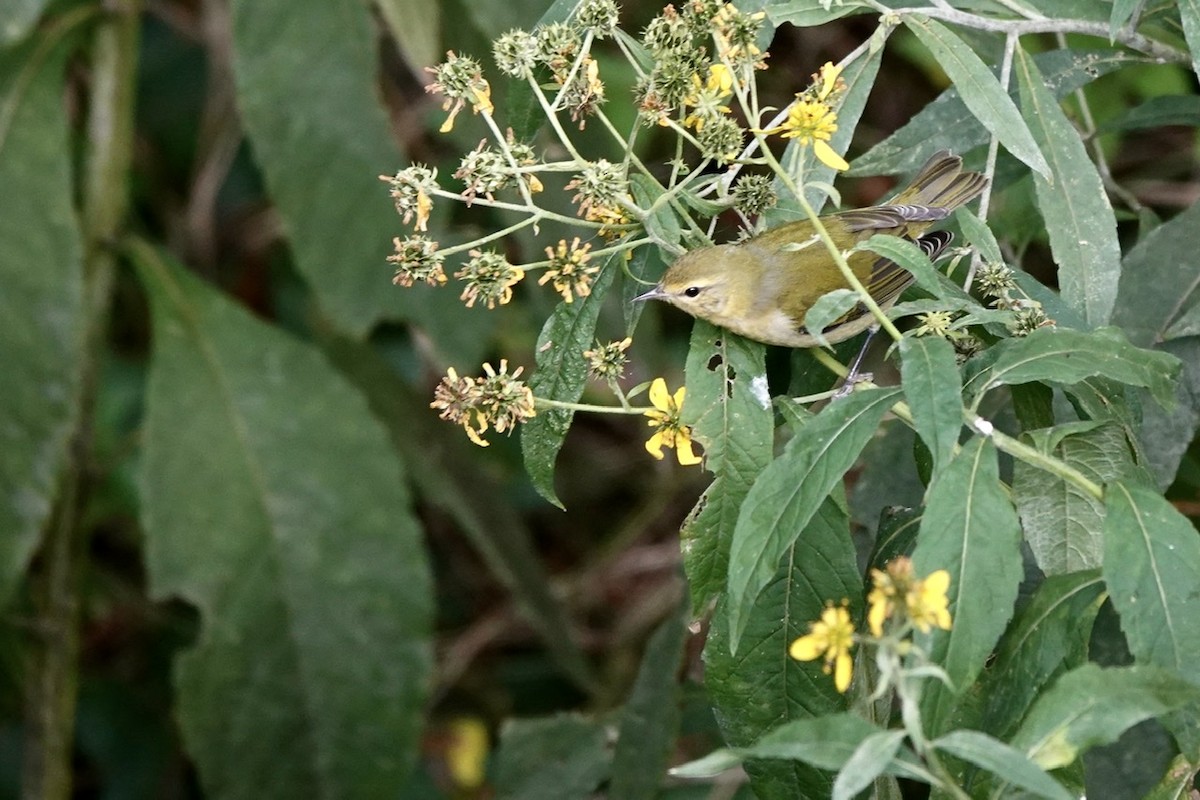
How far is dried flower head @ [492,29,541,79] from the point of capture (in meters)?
1.55

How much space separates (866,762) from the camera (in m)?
1.16

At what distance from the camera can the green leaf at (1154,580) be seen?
1330 mm

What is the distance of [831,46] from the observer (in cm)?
505

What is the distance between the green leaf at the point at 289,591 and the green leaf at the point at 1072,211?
1573mm

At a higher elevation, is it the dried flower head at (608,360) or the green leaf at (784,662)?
the dried flower head at (608,360)

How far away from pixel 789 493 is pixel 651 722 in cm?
91

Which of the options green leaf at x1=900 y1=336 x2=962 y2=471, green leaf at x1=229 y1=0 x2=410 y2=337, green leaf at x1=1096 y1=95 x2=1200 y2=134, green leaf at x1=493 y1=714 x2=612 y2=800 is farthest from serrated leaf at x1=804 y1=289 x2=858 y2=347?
green leaf at x1=229 y1=0 x2=410 y2=337

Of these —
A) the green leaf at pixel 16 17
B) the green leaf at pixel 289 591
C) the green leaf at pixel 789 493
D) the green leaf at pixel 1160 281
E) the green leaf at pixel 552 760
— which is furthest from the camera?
the green leaf at pixel 289 591

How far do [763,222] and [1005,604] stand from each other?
65 cm

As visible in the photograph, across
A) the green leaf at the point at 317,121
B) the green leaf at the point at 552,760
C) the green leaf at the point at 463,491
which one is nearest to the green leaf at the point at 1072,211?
the green leaf at the point at 552,760

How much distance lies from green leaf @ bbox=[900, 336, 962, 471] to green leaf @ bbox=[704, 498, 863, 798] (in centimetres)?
26

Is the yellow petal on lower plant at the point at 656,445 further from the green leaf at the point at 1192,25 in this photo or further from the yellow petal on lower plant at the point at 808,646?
the green leaf at the point at 1192,25

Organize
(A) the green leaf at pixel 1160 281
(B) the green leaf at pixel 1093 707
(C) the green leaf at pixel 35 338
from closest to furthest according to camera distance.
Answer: (B) the green leaf at pixel 1093 707, (A) the green leaf at pixel 1160 281, (C) the green leaf at pixel 35 338

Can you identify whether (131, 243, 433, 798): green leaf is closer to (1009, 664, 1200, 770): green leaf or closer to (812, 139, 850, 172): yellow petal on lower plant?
(812, 139, 850, 172): yellow petal on lower plant
